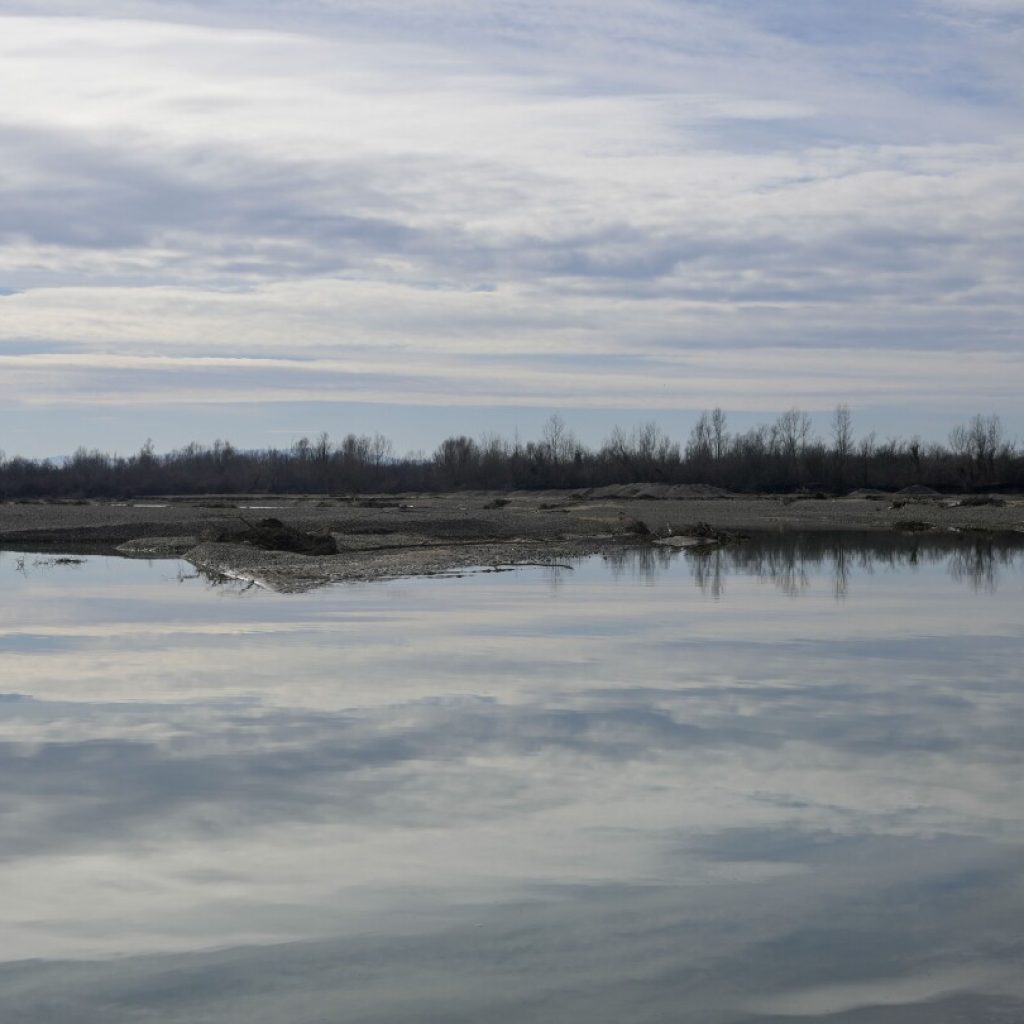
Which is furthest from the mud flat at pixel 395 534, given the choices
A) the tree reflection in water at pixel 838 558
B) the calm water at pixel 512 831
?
the calm water at pixel 512 831

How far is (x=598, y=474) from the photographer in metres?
108

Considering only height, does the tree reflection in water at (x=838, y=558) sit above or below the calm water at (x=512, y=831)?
above

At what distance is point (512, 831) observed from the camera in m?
7.48

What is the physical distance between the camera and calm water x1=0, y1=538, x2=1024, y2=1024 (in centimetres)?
544

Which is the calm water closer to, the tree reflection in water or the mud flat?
the tree reflection in water

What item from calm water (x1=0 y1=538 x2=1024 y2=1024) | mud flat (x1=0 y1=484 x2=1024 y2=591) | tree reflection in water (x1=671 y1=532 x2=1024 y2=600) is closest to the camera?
calm water (x1=0 y1=538 x2=1024 y2=1024)

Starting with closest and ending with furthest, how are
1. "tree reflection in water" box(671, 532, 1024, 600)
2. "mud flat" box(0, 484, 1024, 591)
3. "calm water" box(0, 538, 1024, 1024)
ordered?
1. "calm water" box(0, 538, 1024, 1024)
2. "tree reflection in water" box(671, 532, 1024, 600)
3. "mud flat" box(0, 484, 1024, 591)

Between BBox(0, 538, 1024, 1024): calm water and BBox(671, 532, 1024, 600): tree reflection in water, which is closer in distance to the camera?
BBox(0, 538, 1024, 1024): calm water

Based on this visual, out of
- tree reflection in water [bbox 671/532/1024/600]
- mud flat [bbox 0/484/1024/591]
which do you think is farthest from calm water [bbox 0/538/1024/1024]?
mud flat [bbox 0/484/1024/591]

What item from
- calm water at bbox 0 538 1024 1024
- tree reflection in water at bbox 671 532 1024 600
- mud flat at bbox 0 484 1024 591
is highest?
mud flat at bbox 0 484 1024 591

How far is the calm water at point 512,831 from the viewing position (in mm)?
5438

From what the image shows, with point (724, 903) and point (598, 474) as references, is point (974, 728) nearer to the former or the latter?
point (724, 903)

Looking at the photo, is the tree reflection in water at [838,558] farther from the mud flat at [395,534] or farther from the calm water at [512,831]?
the calm water at [512,831]

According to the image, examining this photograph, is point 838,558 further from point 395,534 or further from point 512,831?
point 512,831
